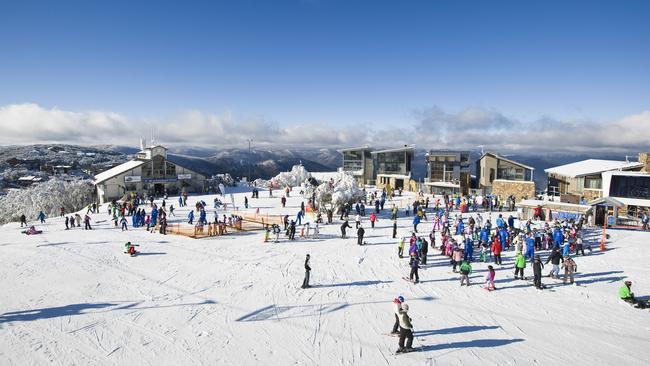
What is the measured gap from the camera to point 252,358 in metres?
8.55

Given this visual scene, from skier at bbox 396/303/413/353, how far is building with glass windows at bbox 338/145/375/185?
42.5 m

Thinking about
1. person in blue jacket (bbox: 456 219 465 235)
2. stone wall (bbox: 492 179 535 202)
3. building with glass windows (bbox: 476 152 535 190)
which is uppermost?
building with glass windows (bbox: 476 152 535 190)

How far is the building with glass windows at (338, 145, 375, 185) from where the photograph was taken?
51.2 metres

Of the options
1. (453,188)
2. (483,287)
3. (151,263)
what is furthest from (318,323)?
(453,188)

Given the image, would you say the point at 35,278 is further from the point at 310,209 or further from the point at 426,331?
the point at 310,209

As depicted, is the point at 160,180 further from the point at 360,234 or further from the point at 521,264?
the point at 521,264

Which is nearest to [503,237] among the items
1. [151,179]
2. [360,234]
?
[360,234]

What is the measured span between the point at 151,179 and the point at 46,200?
45.1ft

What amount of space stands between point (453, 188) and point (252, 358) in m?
36.3

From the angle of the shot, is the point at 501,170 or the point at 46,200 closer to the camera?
the point at 501,170

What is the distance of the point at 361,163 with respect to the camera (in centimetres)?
5178

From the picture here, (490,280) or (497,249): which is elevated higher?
(497,249)

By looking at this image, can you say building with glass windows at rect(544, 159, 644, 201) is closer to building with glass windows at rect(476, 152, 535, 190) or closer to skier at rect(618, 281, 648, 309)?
building with glass windows at rect(476, 152, 535, 190)

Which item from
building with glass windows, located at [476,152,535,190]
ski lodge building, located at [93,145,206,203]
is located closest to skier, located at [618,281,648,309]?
building with glass windows, located at [476,152,535,190]
